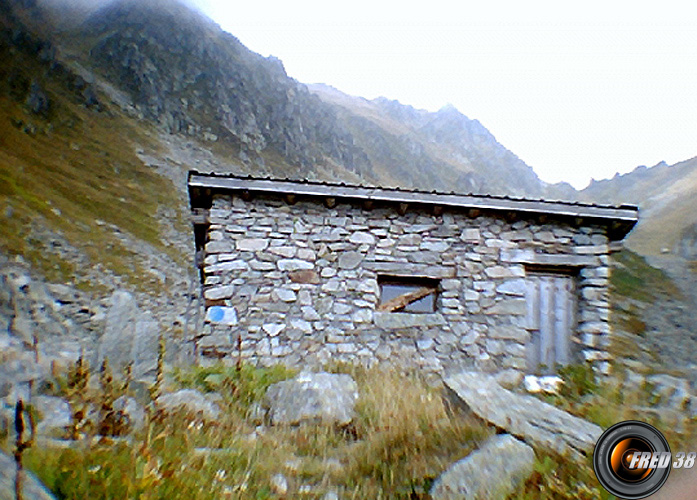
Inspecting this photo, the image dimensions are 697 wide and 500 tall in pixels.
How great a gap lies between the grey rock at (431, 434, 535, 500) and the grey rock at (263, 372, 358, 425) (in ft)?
4.69

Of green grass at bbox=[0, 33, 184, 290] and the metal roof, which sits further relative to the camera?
green grass at bbox=[0, 33, 184, 290]

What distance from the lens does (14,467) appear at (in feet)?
6.14

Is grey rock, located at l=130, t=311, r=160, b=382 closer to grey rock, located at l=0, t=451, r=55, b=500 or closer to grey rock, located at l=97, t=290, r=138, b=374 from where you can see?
grey rock, located at l=97, t=290, r=138, b=374

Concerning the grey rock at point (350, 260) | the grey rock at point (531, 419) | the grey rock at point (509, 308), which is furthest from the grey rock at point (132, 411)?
the grey rock at point (509, 308)

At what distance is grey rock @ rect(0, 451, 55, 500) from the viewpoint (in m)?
1.68

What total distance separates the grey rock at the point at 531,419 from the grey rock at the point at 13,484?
9.11 ft

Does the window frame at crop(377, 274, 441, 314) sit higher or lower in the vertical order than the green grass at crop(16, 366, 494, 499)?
higher

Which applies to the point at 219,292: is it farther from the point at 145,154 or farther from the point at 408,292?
the point at 145,154

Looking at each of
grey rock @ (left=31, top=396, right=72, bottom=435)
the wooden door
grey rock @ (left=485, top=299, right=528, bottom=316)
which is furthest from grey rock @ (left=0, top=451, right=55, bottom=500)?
the wooden door

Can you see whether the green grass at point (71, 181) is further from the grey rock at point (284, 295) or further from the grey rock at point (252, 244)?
the grey rock at point (284, 295)

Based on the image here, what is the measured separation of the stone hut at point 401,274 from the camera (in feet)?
21.0

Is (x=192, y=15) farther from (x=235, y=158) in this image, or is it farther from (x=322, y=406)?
(x=322, y=406)

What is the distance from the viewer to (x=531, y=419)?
128 inches

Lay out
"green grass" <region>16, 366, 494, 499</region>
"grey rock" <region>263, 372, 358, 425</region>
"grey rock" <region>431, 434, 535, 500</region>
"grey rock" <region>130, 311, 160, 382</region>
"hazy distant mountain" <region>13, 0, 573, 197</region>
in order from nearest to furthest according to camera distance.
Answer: "green grass" <region>16, 366, 494, 499</region> → "grey rock" <region>431, 434, 535, 500</region> → "grey rock" <region>263, 372, 358, 425</region> → "grey rock" <region>130, 311, 160, 382</region> → "hazy distant mountain" <region>13, 0, 573, 197</region>
